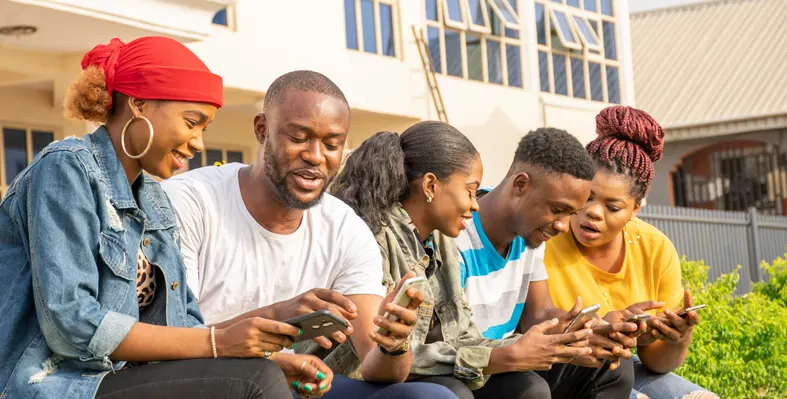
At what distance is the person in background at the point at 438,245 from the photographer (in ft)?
13.8

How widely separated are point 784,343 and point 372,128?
8183 mm

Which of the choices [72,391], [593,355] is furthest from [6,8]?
[72,391]

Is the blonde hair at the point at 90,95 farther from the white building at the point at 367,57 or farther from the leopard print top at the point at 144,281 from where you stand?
the white building at the point at 367,57

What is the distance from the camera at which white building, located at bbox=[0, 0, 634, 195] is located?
33.5 ft

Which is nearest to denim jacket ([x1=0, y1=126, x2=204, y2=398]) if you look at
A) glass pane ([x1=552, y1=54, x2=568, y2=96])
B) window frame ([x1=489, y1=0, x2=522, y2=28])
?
window frame ([x1=489, y1=0, x2=522, y2=28])

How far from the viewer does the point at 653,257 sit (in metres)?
5.56

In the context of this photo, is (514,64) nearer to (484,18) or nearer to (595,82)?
(484,18)

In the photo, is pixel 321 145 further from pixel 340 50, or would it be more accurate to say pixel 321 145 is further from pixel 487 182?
pixel 487 182

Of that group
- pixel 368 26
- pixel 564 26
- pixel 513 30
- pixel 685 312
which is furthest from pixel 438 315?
pixel 564 26

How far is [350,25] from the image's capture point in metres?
14.8

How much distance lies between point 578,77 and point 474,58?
260cm

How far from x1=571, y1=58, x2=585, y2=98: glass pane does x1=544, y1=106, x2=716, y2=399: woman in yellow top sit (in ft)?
43.1

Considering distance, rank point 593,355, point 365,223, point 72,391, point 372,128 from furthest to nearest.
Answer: point 372,128 → point 593,355 → point 365,223 → point 72,391

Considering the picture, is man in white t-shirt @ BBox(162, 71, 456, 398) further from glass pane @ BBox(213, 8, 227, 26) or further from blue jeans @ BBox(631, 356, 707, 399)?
glass pane @ BBox(213, 8, 227, 26)
